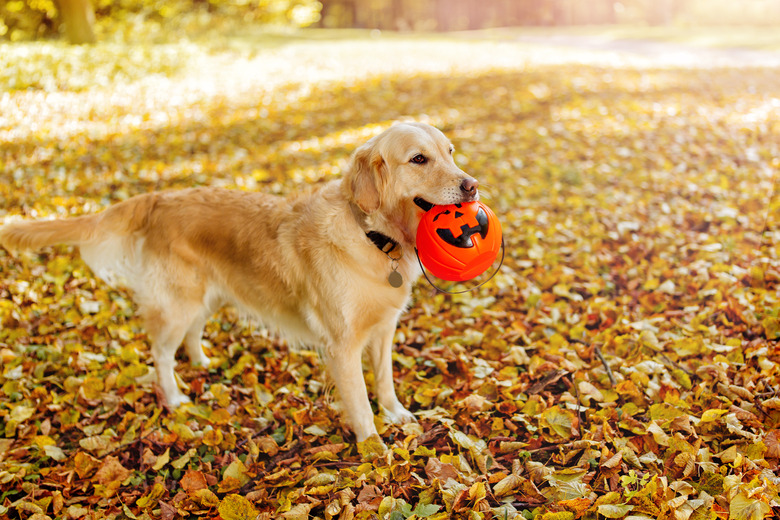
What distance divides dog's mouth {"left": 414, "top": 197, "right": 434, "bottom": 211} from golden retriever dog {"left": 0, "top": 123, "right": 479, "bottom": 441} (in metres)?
0.01

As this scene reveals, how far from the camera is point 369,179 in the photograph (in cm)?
298

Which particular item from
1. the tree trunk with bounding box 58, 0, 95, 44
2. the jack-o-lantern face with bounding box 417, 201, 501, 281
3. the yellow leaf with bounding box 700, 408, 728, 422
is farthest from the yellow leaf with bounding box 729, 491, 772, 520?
the tree trunk with bounding box 58, 0, 95, 44

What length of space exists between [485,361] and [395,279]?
1187 millimetres

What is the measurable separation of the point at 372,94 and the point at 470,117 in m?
2.88

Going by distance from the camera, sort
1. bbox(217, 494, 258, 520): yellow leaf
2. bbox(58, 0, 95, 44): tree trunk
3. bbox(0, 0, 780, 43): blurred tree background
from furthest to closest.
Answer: bbox(0, 0, 780, 43): blurred tree background → bbox(58, 0, 95, 44): tree trunk → bbox(217, 494, 258, 520): yellow leaf

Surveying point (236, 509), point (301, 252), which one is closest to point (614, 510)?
point (236, 509)

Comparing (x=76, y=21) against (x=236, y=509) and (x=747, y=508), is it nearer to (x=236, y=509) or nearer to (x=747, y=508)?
(x=236, y=509)

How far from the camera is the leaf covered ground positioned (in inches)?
111

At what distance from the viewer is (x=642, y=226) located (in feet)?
18.8

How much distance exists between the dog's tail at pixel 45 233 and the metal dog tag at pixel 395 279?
6.66 ft

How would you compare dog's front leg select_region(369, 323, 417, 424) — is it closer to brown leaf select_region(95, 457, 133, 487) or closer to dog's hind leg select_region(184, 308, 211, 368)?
dog's hind leg select_region(184, 308, 211, 368)

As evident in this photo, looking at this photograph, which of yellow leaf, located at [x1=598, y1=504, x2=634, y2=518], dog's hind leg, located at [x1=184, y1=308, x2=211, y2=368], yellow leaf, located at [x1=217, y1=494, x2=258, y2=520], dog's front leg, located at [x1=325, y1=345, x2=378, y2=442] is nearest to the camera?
yellow leaf, located at [x1=598, y1=504, x2=634, y2=518]

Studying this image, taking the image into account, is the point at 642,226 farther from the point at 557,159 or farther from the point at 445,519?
the point at 445,519

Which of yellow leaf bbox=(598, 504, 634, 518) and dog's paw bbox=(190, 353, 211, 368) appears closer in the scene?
yellow leaf bbox=(598, 504, 634, 518)
